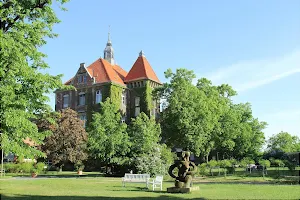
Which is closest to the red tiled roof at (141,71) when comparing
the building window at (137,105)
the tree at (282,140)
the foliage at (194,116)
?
the building window at (137,105)

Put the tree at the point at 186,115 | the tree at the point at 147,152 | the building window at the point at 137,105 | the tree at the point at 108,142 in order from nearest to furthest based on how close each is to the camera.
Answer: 1. the tree at the point at 147,152
2. the tree at the point at 108,142
3. the tree at the point at 186,115
4. the building window at the point at 137,105

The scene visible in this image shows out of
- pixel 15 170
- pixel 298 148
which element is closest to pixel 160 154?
pixel 15 170

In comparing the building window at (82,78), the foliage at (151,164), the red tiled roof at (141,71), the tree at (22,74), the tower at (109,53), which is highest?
the tower at (109,53)

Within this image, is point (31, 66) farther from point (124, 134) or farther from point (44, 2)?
point (124, 134)

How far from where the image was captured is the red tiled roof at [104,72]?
5610 cm

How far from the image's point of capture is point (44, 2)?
703 inches

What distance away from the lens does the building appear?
55719 mm

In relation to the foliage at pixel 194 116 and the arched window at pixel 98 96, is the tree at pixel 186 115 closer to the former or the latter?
the foliage at pixel 194 116

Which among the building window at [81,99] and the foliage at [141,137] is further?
the building window at [81,99]

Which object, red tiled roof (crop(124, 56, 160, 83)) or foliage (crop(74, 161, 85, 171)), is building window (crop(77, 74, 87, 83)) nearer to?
red tiled roof (crop(124, 56, 160, 83))

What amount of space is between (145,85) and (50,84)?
130 feet

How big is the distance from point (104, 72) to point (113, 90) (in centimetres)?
433

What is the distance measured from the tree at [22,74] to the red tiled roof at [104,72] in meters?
37.0

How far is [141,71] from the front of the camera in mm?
58250
